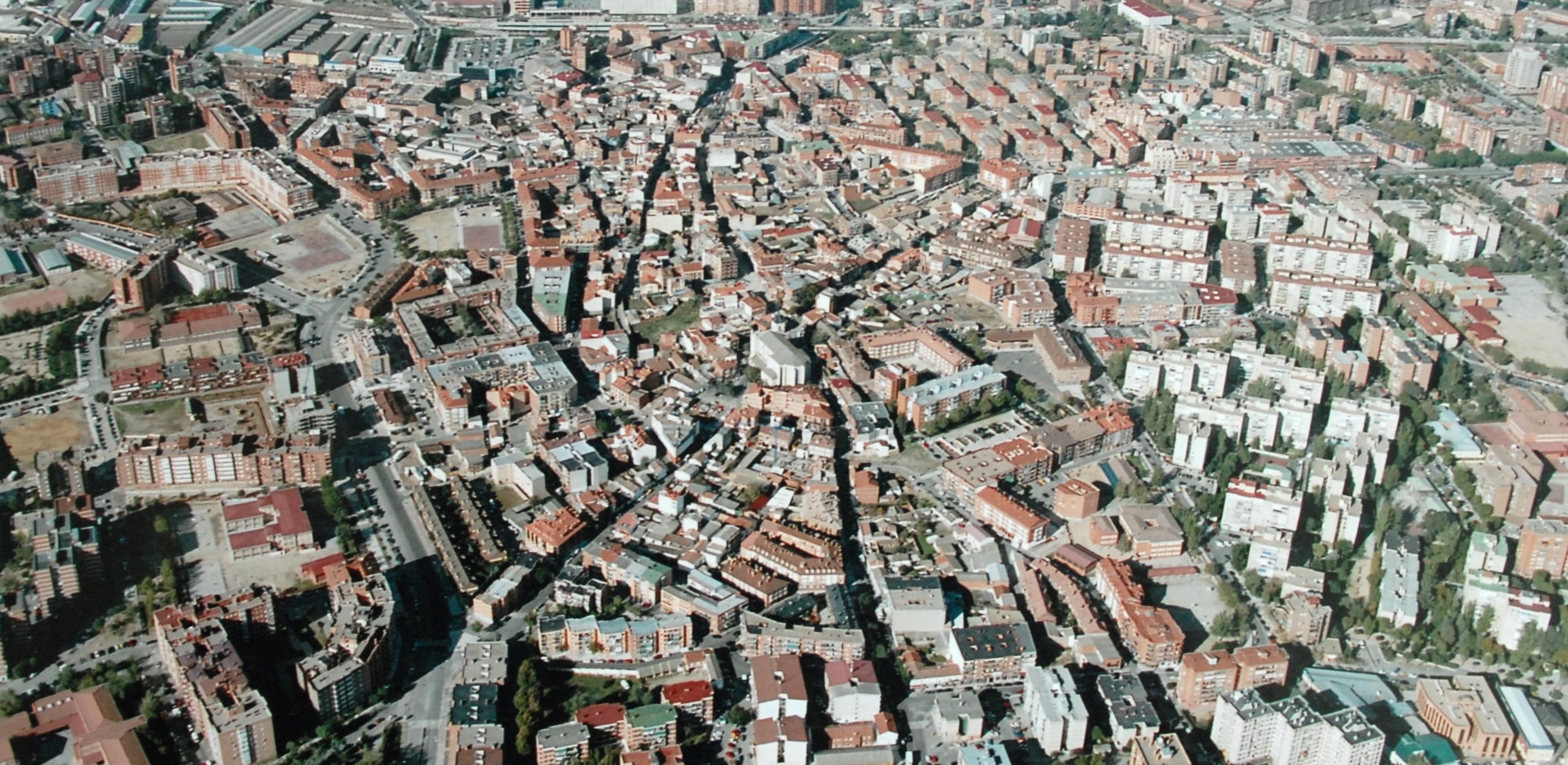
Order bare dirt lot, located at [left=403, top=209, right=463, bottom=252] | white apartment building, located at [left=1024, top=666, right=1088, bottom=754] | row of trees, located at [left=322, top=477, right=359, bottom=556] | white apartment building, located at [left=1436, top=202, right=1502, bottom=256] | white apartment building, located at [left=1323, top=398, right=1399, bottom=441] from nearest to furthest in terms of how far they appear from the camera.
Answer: white apartment building, located at [left=1024, top=666, right=1088, bottom=754] < row of trees, located at [left=322, top=477, right=359, bottom=556] < white apartment building, located at [left=1323, top=398, right=1399, bottom=441] < bare dirt lot, located at [left=403, top=209, right=463, bottom=252] < white apartment building, located at [left=1436, top=202, right=1502, bottom=256]

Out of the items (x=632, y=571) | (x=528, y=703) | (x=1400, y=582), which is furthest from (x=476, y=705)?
(x=1400, y=582)

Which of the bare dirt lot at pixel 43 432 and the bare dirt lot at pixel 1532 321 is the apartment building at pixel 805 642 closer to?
the bare dirt lot at pixel 43 432

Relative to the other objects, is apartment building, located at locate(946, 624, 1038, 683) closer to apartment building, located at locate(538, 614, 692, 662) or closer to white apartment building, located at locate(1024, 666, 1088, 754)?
white apartment building, located at locate(1024, 666, 1088, 754)

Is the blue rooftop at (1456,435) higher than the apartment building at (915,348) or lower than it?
lower

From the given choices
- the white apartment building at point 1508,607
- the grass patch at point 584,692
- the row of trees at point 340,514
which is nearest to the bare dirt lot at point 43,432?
the row of trees at point 340,514

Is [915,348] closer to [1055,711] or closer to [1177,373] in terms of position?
[1177,373]

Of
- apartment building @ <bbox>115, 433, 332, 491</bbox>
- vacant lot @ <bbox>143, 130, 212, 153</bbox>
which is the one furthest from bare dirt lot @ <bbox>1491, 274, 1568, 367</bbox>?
vacant lot @ <bbox>143, 130, 212, 153</bbox>

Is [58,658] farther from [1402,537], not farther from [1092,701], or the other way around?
[1402,537]
